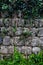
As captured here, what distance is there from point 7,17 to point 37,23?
2.38 feet

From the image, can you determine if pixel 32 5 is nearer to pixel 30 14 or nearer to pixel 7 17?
pixel 30 14

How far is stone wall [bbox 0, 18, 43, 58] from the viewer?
673cm

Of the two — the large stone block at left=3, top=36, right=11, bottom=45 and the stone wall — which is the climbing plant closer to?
the stone wall

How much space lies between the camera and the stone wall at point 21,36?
6727 mm

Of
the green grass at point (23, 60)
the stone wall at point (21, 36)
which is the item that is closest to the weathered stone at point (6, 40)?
the stone wall at point (21, 36)

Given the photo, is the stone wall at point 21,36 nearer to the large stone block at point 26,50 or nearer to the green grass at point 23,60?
the large stone block at point 26,50

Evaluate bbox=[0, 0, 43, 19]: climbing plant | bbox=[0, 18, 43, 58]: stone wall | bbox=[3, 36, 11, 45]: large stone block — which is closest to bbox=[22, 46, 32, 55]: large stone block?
bbox=[0, 18, 43, 58]: stone wall

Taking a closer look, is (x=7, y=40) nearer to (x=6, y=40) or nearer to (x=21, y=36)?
(x=6, y=40)

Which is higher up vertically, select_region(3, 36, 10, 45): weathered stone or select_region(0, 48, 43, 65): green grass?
select_region(3, 36, 10, 45): weathered stone

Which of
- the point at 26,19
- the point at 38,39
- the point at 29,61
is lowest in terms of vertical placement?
the point at 29,61

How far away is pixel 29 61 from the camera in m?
6.61

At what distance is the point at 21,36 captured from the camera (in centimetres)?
677

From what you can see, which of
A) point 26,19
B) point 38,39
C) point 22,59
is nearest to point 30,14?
point 26,19

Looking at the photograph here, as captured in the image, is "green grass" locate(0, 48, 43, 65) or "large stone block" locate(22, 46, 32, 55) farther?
"large stone block" locate(22, 46, 32, 55)
